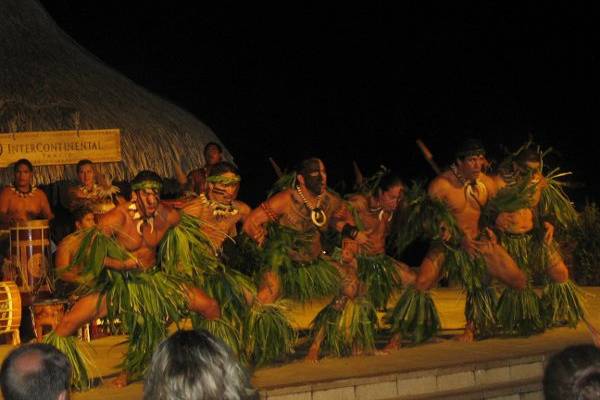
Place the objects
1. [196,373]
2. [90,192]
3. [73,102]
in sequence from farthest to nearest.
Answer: [73,102]
[90,192]
[196,373]

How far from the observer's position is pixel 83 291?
5.51 meters

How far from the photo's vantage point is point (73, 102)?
31.5 feet

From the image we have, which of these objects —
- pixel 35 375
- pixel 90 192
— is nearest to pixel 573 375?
pixel 35 375

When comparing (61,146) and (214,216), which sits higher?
(61,146)

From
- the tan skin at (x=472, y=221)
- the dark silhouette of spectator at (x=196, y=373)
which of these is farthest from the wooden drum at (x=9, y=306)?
the dark silhouette of spectator at (x=196, y=373)

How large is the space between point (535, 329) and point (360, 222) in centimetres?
132

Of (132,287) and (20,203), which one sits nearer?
(132,287)

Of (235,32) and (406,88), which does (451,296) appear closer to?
(406,88)

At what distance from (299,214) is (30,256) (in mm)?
1788

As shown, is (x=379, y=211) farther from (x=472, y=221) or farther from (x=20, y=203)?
(x=20, y=203)

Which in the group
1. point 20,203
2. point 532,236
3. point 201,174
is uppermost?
point 201,174

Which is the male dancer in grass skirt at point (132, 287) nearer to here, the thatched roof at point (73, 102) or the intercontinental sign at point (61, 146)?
the intercontinental sign at point (61, 146)

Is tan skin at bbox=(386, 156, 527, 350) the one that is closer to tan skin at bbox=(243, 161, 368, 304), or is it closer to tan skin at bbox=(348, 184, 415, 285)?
tan skin at bbox=(348, 184, 415, 285)

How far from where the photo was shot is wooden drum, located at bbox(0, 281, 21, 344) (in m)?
6.86
